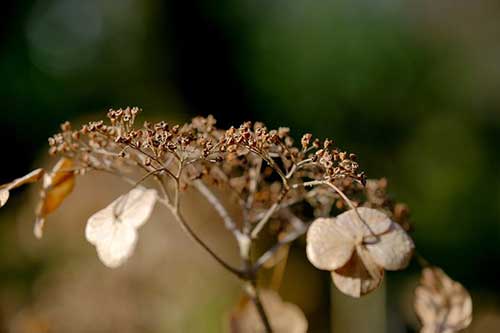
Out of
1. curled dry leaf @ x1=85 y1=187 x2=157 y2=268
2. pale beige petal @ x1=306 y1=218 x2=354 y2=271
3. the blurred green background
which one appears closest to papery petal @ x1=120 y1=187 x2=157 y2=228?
curled dry leaf @ x1=85 y1=187 x2=157 y2=268

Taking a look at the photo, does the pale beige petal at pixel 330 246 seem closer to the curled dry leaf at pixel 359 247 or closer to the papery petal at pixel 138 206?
the curled dry leaf at pixel 359 247

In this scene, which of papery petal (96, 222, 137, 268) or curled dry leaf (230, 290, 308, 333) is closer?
papery petal (96, 222, 137, 268)

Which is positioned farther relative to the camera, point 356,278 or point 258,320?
point 258,320

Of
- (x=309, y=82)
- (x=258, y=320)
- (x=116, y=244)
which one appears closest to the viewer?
(x=116, y=244)

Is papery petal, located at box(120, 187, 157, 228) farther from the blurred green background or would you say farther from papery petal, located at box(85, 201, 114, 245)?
the blurred green background

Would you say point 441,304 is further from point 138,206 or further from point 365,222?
point 138,206

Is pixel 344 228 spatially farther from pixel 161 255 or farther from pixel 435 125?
pixel 435 125

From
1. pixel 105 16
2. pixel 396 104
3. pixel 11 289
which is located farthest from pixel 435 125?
pixel 11 289

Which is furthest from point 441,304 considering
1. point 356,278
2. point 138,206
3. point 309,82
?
point 309,82
